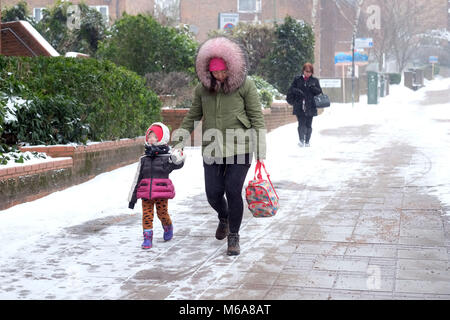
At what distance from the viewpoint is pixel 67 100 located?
35.9ft

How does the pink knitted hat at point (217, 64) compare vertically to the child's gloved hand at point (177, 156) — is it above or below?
above

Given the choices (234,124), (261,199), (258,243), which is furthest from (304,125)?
(234,124)

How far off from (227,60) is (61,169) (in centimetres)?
439

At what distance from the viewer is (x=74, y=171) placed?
35.5 feet

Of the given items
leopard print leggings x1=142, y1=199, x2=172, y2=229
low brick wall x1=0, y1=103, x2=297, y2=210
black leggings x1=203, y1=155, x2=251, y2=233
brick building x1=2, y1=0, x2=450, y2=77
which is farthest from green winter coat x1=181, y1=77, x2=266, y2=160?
brick building x1=2, y1=0, x2=450, y2=77

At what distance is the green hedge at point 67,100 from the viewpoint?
10.3 m

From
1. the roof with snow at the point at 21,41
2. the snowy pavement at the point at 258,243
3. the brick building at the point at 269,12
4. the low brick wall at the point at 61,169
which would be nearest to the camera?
the snowy pavement at the point at 258,243

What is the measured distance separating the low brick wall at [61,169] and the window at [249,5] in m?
43.3

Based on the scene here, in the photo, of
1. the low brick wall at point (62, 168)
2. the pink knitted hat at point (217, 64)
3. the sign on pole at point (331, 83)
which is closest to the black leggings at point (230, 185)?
the pink knitted hat at point (217, 64)

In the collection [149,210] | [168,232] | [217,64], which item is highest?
[217,64]

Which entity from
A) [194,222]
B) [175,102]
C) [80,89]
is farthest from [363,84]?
[194,222]

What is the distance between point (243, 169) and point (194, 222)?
183cm

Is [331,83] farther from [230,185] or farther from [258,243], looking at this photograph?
[230,185]

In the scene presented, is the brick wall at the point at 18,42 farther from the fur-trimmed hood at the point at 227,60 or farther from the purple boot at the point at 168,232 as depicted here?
the fur-trimmed hood at the point at 227,60
